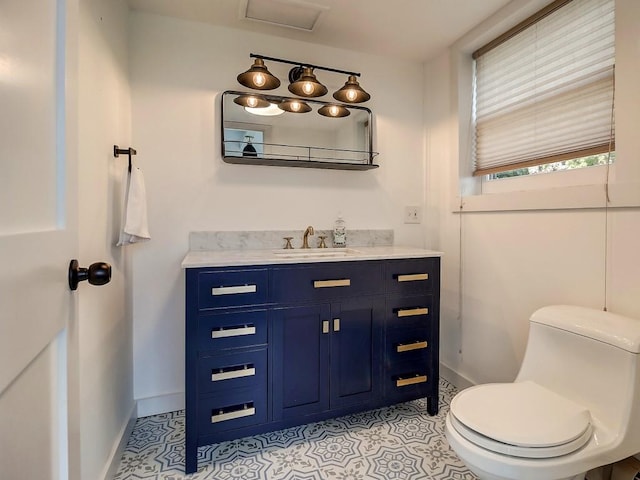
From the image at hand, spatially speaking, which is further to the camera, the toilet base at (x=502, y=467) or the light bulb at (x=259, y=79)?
the light bulb at (x=259, y=79)

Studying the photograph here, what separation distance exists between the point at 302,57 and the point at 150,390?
218cm

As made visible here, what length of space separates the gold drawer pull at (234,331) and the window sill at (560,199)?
1467 mm

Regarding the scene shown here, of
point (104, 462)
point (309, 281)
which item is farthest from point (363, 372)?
point (104, 462)

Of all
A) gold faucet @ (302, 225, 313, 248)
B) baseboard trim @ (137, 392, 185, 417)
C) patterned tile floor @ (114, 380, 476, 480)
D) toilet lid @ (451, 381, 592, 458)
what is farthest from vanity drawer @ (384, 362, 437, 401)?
baseboard trim @ (137, 392, 185, 417)

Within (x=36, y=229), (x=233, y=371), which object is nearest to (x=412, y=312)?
(x=233, y=371)

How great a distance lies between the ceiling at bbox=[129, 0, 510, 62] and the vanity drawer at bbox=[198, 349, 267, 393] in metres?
1.76

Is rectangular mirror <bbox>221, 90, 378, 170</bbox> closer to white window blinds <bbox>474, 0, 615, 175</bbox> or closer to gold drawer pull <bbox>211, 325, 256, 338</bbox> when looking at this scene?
white window blinds <bbox>474, 0, 615, 175</bbox>

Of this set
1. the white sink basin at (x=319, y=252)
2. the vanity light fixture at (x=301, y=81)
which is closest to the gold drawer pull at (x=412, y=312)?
the white sink basin at (x=319, y=252)

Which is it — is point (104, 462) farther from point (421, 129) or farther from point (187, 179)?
point (421, 129)

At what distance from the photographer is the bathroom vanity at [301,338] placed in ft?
4.74

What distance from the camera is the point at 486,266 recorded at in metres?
1.99

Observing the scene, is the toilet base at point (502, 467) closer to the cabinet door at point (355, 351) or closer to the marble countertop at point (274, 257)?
the cabinet door at point (355, 351)

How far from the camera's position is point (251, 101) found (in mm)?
1953

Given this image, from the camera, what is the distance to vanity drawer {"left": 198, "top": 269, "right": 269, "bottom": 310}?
4.69ft
